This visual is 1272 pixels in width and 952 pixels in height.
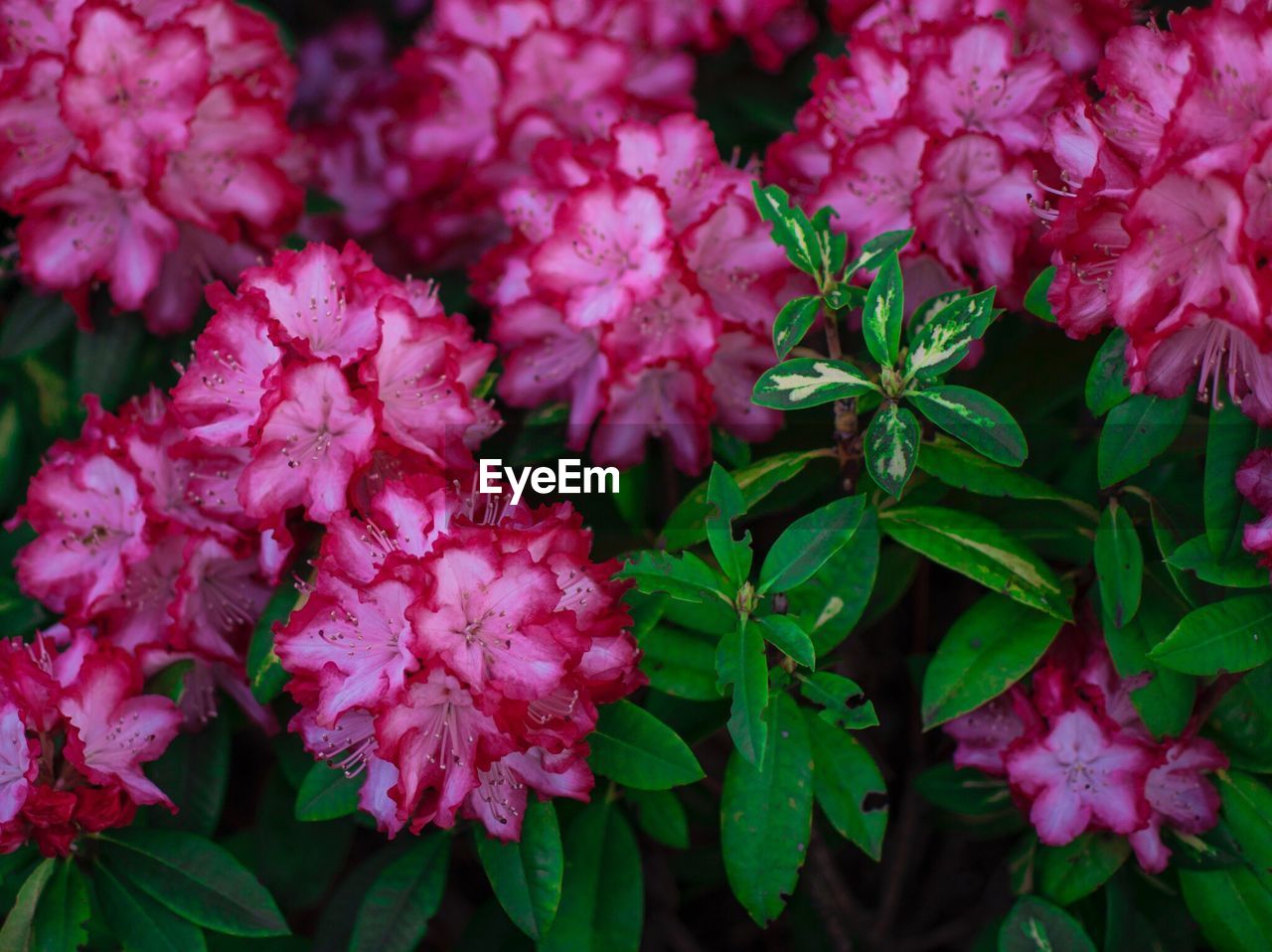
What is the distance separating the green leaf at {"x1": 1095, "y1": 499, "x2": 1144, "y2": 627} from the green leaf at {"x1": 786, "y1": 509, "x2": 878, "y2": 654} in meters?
0.22

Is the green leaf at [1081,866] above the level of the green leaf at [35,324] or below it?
below

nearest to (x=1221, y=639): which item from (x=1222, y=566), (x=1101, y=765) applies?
(x=1222, y=566)

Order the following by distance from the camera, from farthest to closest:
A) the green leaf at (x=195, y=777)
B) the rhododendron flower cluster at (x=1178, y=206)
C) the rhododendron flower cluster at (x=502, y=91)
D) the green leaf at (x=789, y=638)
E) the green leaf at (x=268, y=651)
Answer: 1. the rhododendron flower cluster at (x=502, y=91)
2. the green leaf at (x=195, y=777)
3. the green leaf at (x=268, y=651)
4. the green leaf at (x=789, y=638)
5. the rhododendron flower cluster at (x=1178, y=206)

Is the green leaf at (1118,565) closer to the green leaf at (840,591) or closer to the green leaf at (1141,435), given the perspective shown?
the green leaf at (1141,435)

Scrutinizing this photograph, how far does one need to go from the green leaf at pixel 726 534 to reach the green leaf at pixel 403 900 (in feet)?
1.74

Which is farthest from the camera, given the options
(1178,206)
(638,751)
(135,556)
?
(135,556)

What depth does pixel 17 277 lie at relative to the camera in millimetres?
2238

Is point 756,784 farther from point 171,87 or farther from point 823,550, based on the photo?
point 171,87

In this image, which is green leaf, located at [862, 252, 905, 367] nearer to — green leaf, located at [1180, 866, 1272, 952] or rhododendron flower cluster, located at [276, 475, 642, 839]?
rhododendron flower cluster, located at [276, 475, 642, 839]

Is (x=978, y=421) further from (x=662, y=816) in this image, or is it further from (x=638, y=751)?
(x=662, y=816)

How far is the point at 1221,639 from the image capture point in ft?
→ 3.96

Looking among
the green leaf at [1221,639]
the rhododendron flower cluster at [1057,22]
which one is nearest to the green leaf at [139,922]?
the green leaf at [1221,639]

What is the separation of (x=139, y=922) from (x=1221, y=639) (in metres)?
1.12

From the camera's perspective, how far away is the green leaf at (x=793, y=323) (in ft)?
4.00
